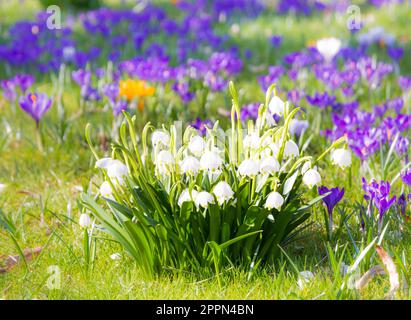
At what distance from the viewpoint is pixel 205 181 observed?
2887mm

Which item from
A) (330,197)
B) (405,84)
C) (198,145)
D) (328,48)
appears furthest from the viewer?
(328,48)

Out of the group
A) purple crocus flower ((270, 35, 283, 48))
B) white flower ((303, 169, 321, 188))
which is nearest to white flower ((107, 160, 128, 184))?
white flower ((303, 169, 321, 188))

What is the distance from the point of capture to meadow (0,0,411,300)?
109 inches

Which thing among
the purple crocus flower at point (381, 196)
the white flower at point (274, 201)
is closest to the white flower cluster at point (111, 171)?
the white flower at point (274, 201)

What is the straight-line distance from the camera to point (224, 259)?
2.88m

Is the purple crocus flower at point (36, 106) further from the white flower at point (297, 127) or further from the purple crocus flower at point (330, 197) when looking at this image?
the purple crocus flower at point (330, 197)

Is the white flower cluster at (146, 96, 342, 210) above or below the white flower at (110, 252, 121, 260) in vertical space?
above

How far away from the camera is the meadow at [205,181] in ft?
9.09

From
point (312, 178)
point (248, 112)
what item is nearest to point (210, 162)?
point (312, 178)

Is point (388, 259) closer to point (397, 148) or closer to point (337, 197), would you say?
point (337, 197)

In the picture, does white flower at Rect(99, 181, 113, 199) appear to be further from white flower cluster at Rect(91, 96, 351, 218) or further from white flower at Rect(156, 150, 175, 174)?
white flower at Rect(156, 150, 175, 174)

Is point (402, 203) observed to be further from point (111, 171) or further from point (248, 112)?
point (248, 112)

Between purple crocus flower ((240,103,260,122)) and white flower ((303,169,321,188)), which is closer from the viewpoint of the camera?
white flower ((303,169,321,188))

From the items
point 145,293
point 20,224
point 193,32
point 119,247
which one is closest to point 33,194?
point 20,224
